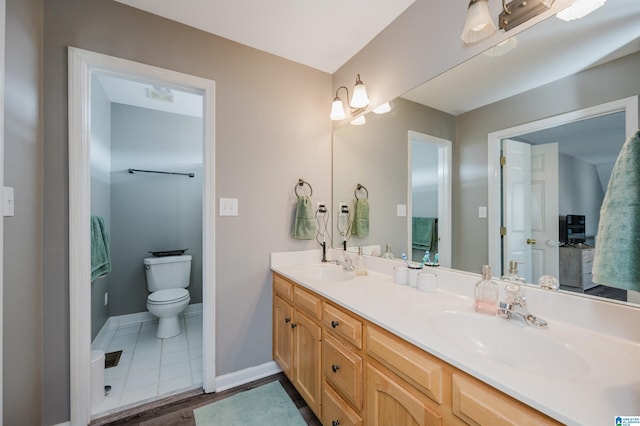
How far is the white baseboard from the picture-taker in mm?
1740

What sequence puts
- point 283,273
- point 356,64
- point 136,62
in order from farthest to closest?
1. point 356,64
2. point 283,273
3. point 136,62

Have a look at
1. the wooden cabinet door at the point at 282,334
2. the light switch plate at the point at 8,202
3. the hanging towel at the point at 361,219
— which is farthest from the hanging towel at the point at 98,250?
the hanging towel at the point at 361,219

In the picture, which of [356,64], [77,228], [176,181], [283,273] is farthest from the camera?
[176,181]

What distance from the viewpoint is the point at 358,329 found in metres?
1.07

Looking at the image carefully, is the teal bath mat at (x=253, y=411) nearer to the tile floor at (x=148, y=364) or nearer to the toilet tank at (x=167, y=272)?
the tile floor at (x=148, y=364)

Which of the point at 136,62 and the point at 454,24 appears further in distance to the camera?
the point at 136,62

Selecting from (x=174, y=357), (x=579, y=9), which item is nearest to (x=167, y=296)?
(x=174, y=357)

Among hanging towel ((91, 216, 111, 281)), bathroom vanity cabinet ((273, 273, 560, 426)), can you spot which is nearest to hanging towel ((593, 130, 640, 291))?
bathroom vanity cabinet ((273, 273, 560, 426))

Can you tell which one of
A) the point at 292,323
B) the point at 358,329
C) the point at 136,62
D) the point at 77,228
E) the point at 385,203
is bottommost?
the point at 292,323

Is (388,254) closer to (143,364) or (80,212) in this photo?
(80,212)

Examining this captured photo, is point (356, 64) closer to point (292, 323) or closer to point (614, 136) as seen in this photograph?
point (614, 136)

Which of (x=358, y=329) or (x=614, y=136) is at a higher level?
(x=614, y=136)

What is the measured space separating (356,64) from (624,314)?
6.36ft

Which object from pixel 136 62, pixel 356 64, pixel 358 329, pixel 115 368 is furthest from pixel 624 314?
pixel 115 368
